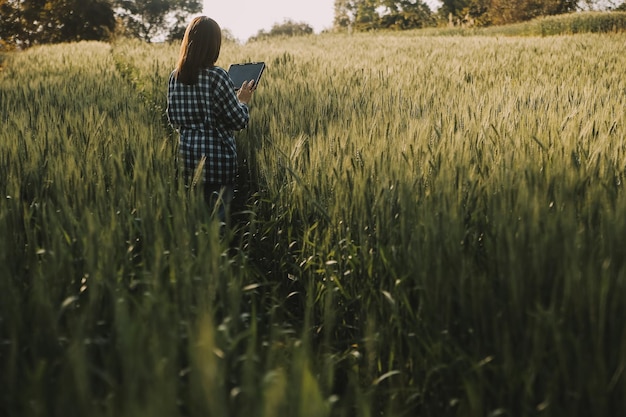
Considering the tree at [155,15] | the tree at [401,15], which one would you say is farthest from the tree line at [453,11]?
the tree at [155,15]

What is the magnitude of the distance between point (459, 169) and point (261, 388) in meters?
1.12

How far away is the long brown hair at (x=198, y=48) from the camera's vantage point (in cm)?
302

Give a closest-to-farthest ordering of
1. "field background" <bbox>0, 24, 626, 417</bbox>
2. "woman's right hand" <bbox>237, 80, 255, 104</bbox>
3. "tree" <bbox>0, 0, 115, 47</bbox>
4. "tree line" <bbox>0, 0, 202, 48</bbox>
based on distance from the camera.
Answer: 1. "field background" <bbox>0, 24, 626, 417</bbox>
2. "woman's right hand" <bbox>237, 80, 255, 104</bbox>
3. "tree line" <bbox>0, 0, 202, 48</bbox>
4. "tree" <bbox>0, 0, 115, 47</bbox>

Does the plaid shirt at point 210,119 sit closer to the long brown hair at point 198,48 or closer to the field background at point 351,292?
the long brown hair at point 198,48

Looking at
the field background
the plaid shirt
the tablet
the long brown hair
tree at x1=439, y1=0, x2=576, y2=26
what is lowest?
the field background

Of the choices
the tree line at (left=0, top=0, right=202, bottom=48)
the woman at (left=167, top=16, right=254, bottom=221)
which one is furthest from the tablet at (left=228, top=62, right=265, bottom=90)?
the tree line at (left=0, top=0, right=202, bottom=48)

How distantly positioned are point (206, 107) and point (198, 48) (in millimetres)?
282

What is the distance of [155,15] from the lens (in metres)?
56.6

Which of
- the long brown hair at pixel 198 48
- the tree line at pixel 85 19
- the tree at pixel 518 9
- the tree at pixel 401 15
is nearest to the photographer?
the long brown hair at pixel 198 48

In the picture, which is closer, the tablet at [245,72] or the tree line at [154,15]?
the tablet at [245,72]

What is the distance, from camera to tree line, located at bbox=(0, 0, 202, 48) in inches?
1066

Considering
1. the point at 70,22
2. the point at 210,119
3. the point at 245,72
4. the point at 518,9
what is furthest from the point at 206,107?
the point at 70,22

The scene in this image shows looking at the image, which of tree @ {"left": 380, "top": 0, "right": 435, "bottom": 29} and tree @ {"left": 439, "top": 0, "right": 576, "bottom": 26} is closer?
tree @ {"left": 439, "top": 0, "right": 576, "bottom": 26}

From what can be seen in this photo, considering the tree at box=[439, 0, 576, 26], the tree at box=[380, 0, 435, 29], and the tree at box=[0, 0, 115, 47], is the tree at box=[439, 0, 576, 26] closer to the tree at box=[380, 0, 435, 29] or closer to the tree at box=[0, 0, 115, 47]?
the tree at box=[380, 0, 435, 29]
